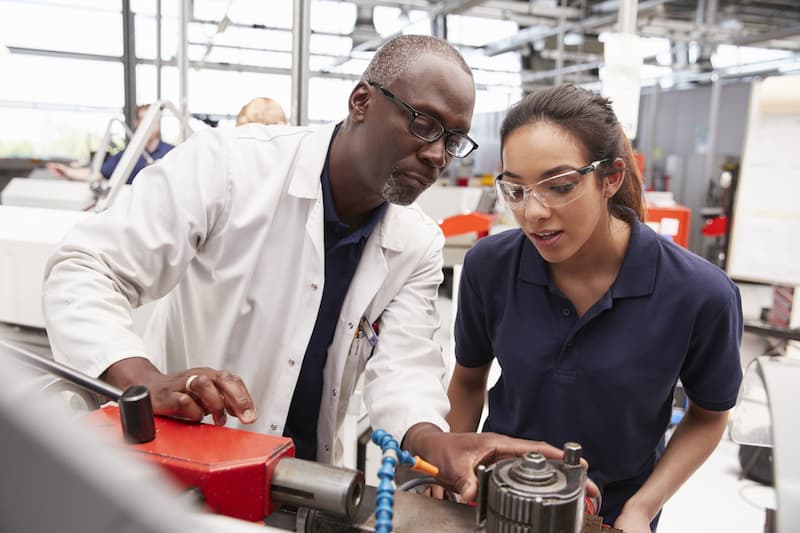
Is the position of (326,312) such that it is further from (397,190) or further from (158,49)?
(158,49)

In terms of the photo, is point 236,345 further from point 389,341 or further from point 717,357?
point 717,357

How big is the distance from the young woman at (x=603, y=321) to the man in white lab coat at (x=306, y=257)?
6.3 inches

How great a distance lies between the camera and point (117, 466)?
0.22 m

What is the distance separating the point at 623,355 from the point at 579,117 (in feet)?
1.44

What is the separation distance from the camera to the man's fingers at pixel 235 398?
0.81 m

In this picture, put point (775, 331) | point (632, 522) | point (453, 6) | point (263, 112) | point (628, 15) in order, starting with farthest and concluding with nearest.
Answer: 1. point (453, 6)
2. point (263, 112)
3. point (775, 331)
4. point (628, 15)
5. point (632, 522)

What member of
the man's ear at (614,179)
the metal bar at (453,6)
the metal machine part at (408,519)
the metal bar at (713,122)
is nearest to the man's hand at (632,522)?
the metal machine part at (408,519)

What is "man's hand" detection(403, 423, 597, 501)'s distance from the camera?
828mm

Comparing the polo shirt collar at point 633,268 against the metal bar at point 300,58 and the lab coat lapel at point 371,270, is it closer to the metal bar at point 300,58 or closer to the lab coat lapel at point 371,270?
the lab coat lapel at point 371,270

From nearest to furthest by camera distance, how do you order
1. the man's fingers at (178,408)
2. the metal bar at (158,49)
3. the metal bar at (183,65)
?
the man's fingers at (178,408)
the metal bar at (183,65)
the metal bar at (158,49)

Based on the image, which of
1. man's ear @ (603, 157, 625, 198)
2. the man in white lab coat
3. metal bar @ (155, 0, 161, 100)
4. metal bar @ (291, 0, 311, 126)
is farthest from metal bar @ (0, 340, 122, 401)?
metal bar @ (155, 0, 161, 100)

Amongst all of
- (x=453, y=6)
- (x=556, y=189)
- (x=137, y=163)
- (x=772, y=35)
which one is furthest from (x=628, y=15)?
(x=772, y=35)

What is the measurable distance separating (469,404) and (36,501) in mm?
1249

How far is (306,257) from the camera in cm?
126
